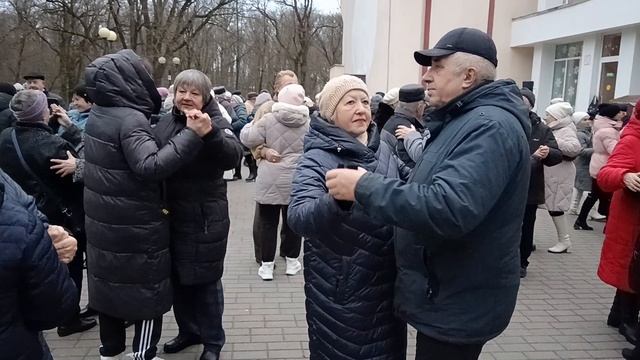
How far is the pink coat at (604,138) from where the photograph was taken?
256 inches

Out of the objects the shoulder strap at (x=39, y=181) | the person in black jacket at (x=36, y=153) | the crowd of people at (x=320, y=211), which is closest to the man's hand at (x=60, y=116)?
the crowd of people at (x=320, y=211)

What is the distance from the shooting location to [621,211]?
13.3 feet

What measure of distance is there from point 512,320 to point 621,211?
126 centimetres

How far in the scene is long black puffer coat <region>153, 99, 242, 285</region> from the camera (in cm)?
329

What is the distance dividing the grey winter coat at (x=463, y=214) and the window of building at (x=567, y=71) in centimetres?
1670

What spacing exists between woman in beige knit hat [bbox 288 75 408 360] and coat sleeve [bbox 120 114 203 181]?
83cm

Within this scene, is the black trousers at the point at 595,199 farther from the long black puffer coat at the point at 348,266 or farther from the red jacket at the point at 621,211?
the long black puffer coat at the point at 348,266

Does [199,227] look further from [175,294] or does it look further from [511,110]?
[511,110]

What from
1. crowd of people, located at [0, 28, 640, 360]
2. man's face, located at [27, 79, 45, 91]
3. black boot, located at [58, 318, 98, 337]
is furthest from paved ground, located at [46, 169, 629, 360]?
man's face, located at [27, 79, 45, 91]

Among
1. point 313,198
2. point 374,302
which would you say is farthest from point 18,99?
point 374,302

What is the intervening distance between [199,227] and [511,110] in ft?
6.91

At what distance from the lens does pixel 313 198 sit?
2.21 meters

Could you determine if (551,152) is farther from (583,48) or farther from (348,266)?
(583,48)

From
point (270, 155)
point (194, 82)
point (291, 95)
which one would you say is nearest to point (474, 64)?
point (194, 82)
